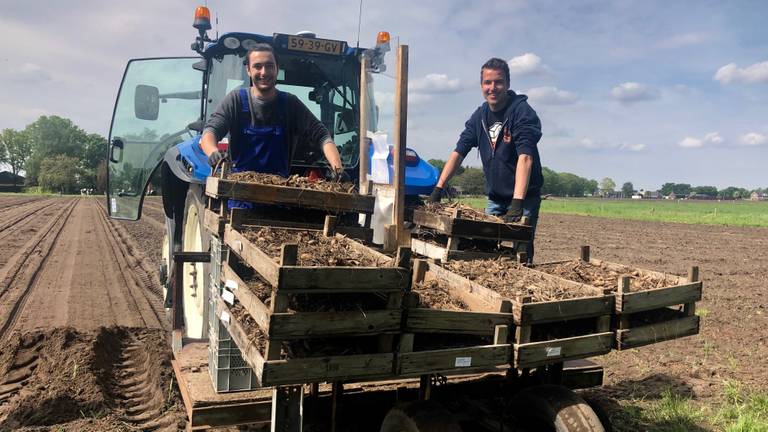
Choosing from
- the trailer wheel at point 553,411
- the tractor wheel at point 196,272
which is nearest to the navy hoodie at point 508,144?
the trailer wheel at point 553,411

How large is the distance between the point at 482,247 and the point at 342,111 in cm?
281

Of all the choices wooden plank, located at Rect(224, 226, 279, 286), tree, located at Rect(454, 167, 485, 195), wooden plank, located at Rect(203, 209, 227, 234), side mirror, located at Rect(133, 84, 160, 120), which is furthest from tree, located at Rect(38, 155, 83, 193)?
wooden plank, located at Rect(224, 226, 279, 286)

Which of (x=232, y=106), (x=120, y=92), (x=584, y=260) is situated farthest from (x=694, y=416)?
(x=120, y=92)

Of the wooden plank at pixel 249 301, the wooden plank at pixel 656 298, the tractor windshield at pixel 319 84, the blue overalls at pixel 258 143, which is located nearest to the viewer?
the wooden plank at pixel 249 301

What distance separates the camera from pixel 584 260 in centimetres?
395

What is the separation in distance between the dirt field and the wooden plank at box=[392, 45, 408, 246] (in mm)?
2217

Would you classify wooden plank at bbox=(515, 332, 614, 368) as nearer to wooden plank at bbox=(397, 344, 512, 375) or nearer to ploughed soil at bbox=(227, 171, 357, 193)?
wooden plank at bbox=(397, 344, 512, 375)

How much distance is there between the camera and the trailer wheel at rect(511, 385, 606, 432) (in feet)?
9.24

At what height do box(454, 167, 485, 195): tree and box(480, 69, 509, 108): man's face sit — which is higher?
box(480, 69, 509, 108): man's face

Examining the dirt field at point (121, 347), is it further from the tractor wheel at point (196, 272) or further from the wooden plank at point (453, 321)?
the wooden plank at point (453, 321)

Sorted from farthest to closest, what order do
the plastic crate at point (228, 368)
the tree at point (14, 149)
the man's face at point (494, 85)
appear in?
the tree at point (14, 149)
the man's face at point (494, 85)
the plastic crate at point (228, 368)

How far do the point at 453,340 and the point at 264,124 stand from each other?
93.5 inches

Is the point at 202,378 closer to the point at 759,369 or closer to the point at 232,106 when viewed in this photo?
the point at 232,106

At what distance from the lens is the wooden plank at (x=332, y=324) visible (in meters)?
2.26
